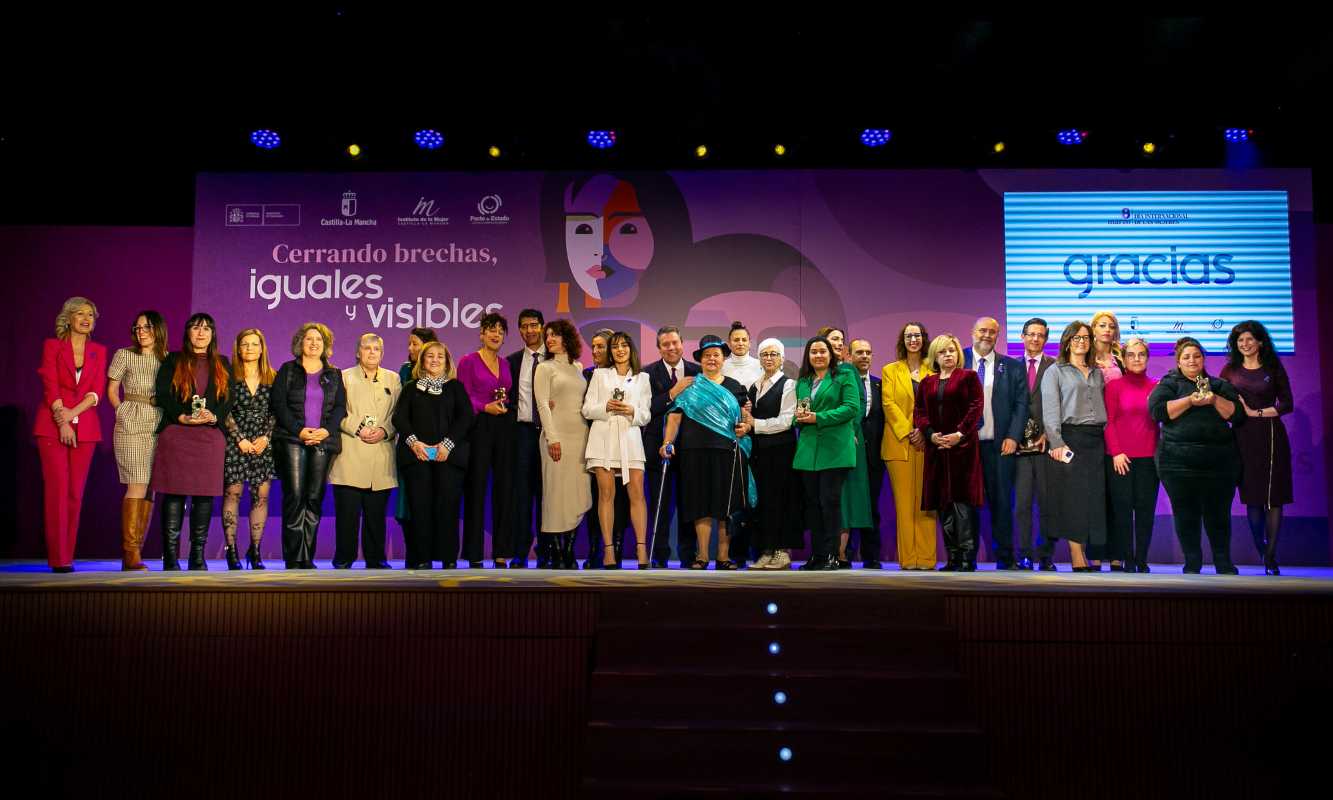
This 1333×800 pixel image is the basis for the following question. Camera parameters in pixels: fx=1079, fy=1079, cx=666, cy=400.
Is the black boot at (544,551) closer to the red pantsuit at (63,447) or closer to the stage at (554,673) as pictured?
the stage at (554,673)

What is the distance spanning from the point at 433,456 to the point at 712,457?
1.65 meters

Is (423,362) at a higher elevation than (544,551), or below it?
higher

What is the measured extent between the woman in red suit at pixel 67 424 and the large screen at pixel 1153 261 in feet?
21.3

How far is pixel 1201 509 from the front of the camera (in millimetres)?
6438

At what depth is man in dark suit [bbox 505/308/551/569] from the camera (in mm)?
6742

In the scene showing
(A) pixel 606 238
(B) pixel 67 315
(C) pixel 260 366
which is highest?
(A) pixel 606 238

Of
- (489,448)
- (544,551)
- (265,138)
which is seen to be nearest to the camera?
(489,448)

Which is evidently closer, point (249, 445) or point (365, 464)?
point (249, 445)

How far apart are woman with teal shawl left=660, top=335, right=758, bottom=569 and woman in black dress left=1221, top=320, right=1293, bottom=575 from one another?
309 cm

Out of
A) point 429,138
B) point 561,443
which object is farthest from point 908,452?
point 429,138

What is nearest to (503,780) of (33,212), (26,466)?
(26,466)

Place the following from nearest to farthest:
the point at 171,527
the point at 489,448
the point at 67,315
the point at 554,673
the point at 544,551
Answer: the point at 554,673, the point at 171,527, the point at 67,315, the point at 489,448, the point at 544,551

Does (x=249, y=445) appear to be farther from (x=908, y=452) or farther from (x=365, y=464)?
(x=908, y=452)

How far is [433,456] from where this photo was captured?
6.39 meters
